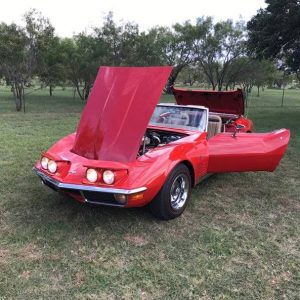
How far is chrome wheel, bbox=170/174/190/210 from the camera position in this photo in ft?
13.0

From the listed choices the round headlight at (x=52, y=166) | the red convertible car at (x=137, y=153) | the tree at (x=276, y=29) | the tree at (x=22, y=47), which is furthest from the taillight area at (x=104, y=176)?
the tree at (x=22, y=47)

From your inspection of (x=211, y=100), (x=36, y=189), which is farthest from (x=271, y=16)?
(x=36, y=189)

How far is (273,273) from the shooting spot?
9.83ft

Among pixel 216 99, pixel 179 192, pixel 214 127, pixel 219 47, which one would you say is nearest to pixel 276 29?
pixel 216 99

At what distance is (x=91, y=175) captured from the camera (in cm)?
343

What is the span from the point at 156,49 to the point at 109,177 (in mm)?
19314

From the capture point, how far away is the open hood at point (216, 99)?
645 centimetres

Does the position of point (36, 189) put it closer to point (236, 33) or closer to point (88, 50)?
point (88, 50)

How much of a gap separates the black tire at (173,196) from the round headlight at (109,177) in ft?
1.96

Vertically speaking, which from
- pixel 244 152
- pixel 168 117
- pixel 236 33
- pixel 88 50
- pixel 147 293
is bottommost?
pixel 147 293

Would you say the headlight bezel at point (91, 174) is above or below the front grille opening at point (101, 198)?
above

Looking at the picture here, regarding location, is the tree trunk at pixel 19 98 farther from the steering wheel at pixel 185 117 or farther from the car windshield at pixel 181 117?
the steering wheel at pixel 185 117

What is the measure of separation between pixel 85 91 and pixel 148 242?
24318 mm

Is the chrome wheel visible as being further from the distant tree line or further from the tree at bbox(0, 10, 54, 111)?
the tree at bbox(0, 10, 54, 111)
